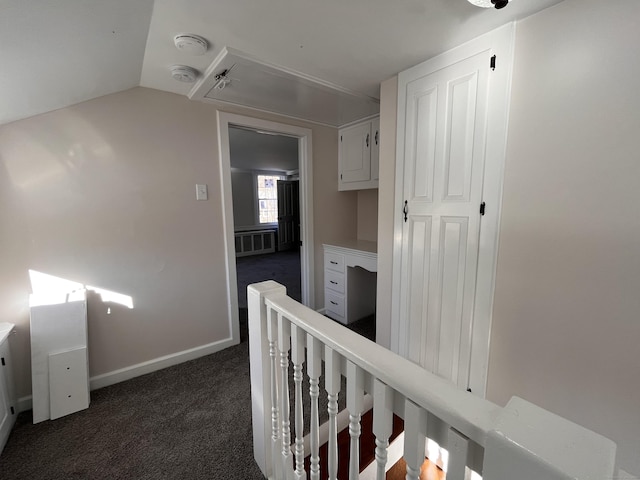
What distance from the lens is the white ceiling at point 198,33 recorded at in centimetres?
105

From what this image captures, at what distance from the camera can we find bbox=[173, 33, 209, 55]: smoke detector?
1.35 meters

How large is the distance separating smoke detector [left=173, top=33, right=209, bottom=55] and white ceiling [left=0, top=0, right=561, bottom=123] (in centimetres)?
3

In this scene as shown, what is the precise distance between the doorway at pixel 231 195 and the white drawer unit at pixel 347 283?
202 mm

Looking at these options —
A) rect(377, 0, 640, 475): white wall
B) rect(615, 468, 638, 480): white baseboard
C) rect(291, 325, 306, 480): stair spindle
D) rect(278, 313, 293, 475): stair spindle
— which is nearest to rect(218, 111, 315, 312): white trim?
rect(278, 313, 293, 475): stair spindle

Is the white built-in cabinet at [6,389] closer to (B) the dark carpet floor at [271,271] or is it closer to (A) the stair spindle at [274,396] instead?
(A) the stair spindle at [274,396]

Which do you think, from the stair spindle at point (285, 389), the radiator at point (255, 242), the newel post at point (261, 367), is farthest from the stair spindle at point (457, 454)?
the radiator at point (255, 242)

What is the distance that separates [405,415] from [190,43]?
6.05 feet

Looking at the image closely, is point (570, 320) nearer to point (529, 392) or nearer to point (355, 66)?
point (529, 392)

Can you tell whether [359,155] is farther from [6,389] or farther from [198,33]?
[6,389]

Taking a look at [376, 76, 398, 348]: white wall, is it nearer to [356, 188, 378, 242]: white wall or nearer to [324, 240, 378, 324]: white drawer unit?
[324, 240, 378, 324]: white drawer unit

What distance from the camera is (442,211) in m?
1.62

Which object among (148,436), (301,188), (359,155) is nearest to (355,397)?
(148,436)

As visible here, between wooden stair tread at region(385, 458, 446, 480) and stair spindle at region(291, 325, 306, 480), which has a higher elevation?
stair spindle at region(291, 325, 306, 480)

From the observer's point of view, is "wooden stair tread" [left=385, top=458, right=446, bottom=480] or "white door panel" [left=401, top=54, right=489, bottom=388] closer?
"wooden stair tread" [left=385, top=458, right=446, bottom=480]
